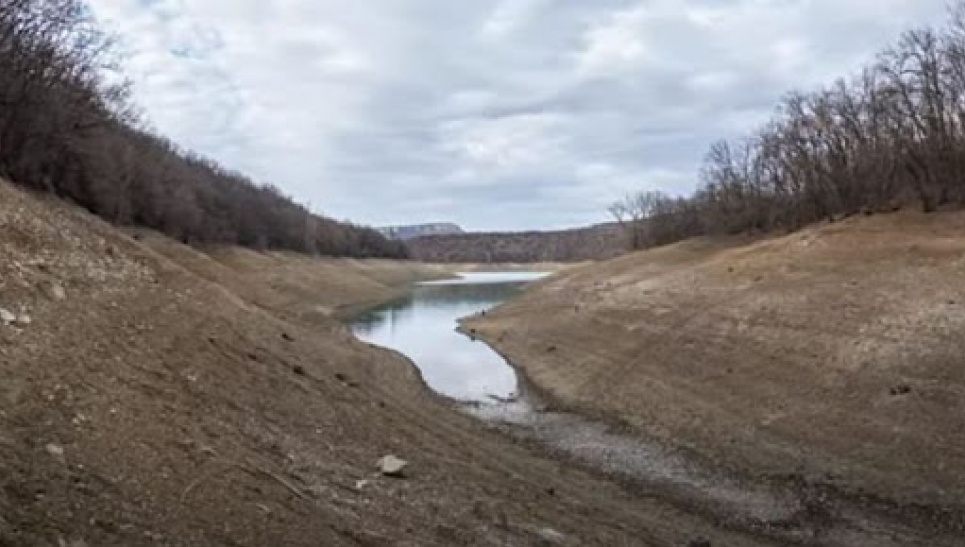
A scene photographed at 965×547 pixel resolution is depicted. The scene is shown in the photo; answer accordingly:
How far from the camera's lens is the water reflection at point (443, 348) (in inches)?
1192

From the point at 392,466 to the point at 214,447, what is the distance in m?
2.66

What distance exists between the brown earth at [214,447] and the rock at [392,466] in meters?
0.23

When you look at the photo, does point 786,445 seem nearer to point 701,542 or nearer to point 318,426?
point 701,542

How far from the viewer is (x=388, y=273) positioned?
14688 cm

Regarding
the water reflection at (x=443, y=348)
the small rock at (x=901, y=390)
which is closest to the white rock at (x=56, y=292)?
the water reflection at (x=443, y=348)

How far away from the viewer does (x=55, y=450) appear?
1011 cm

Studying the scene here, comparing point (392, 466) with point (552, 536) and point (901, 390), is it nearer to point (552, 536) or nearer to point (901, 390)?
point (552, 536)

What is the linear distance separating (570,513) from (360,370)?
1465 centimetres

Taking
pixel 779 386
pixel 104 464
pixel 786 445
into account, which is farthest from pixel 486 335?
pixel 104 464

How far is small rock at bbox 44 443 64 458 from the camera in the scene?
1000 centimetres

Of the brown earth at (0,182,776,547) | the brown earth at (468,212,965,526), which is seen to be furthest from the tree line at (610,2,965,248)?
the brown earth at (0,182,776,547)

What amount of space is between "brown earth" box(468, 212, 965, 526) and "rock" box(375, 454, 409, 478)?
261 inches

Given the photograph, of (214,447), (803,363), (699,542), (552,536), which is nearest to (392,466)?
(214,447)

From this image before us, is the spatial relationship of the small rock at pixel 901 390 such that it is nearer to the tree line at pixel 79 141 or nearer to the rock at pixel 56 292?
the rock at pixel 56 292
